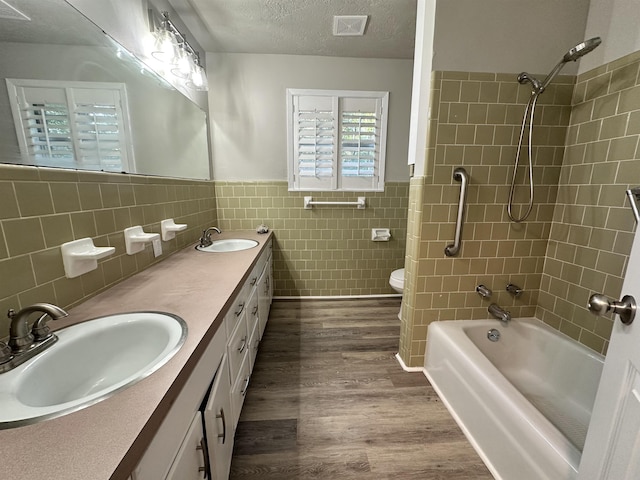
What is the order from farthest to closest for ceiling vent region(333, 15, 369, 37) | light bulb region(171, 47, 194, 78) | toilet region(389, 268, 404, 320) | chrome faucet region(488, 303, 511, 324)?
toilet region(389, 268, 404, 320)
ceiling vent region(333, 15, 369, 37)
light bulb region(171, 47, 194, 78)
chrome faucet region(488, 303, 511, 324)

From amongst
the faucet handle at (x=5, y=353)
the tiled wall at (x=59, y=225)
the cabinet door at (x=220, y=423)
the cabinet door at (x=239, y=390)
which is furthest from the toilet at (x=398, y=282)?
the faucet handle at (x=5, y=353)

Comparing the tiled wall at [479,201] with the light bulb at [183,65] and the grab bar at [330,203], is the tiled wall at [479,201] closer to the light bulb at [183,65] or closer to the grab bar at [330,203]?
the grab bar at [330,203]

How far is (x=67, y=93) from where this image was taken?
3.07 ft

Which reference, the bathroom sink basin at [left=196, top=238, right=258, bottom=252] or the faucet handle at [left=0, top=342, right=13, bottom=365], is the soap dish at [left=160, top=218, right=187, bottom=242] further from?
the faucet handle at [left=0, top=342, right=13, bottom=365]

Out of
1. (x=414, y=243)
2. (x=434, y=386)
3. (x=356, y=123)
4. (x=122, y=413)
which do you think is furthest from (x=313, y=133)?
(x=122, y=413)

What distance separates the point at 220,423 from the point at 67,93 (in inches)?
51.6

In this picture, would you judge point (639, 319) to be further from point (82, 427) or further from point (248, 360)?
point (248, 360)

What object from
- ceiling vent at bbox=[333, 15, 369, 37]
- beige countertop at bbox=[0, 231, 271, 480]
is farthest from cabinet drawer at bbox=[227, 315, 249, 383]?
ceiling vent at bbox=[333, 15, 369, 37]

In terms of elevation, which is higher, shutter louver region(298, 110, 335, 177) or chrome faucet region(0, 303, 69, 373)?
shutter louver region(298, 110, 335, 177)

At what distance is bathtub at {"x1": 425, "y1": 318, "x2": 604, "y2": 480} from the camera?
97cm

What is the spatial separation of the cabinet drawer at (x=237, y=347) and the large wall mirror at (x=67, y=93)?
2.98 ft

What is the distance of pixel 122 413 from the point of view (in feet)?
1.63

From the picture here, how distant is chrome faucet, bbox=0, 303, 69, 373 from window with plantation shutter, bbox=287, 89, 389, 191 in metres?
2.14

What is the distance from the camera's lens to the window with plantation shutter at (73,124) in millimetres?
778
